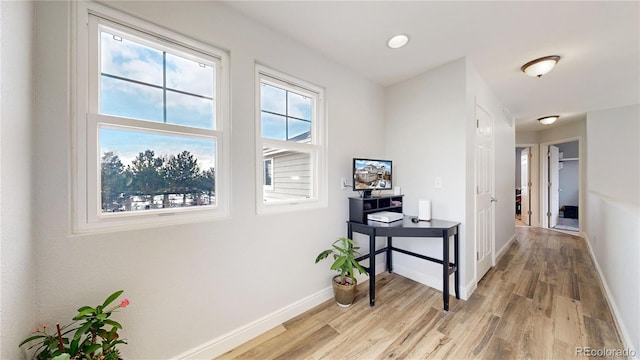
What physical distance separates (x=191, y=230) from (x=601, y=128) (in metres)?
6.68

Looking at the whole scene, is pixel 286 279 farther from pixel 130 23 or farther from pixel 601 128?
pixel 601 128

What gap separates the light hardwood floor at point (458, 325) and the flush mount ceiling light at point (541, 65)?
2393 mm

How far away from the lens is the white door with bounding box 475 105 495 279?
269cm

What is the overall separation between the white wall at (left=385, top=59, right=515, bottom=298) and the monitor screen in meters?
0.39

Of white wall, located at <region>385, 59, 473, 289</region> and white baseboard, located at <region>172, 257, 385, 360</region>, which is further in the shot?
white wall, located at <region>385, 59, 473, 289</region>

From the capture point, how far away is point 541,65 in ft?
7.62

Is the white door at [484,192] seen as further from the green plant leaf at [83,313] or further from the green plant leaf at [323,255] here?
the green plant leaf at [83,313]

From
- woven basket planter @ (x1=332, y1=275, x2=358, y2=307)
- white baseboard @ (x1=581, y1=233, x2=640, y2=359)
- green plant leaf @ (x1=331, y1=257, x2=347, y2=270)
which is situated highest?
green plant leaf @ (x1=331, y1=257, x2=347, y2=270)

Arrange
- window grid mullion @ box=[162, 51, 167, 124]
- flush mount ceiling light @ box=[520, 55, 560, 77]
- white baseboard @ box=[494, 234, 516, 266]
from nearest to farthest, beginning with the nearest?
window grid mullion @ box=[162, 51, 167, 124], flush mount ceiling light @ box=[520, 55, 560, 77], white baseboard @ box=[494, 234, 516, 266]

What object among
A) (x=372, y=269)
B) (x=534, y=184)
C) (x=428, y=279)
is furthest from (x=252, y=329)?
(x=534, y=184)

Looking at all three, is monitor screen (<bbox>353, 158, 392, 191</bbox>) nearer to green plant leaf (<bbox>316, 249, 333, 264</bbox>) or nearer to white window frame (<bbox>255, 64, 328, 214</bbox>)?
white window frame (<bbox>255, 64, 328, 214</bbox>)
